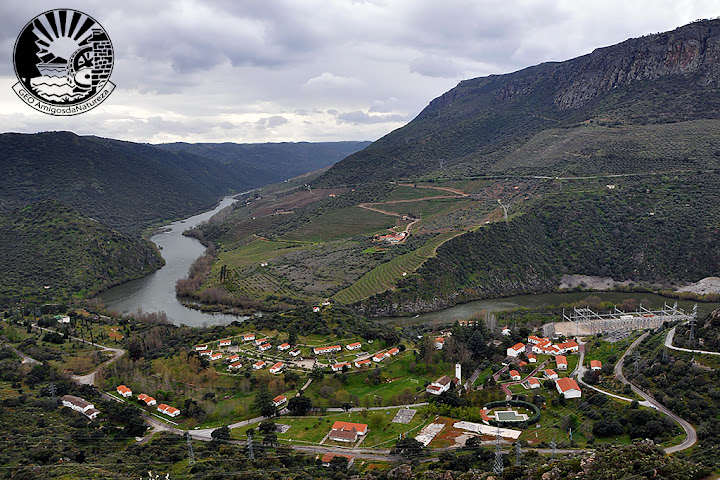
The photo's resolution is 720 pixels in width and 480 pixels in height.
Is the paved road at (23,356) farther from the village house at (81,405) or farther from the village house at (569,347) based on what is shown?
the village house at (569,347)

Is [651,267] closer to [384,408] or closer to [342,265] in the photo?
[342,265]

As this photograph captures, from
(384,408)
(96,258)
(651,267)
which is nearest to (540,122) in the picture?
(651,267)

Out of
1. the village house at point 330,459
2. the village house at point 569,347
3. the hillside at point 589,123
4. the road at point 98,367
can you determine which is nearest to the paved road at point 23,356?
the road at point 98,367

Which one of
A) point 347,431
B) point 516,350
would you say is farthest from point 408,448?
point 516,350

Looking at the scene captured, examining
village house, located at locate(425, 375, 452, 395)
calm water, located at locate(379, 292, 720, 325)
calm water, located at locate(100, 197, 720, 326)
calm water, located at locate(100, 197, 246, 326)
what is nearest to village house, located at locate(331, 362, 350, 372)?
village house, located at locate(425, 375, 452, 395)

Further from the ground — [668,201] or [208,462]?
[668,201]

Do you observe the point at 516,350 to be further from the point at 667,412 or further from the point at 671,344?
the point at 667,412
